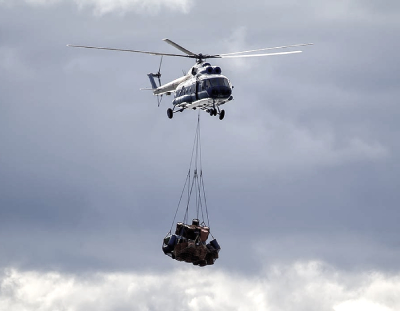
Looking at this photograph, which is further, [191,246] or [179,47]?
[179,47]

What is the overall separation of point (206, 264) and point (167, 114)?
23.6 metres

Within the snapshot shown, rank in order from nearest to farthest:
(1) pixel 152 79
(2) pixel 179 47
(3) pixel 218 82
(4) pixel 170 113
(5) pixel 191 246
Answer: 1. (5) pixel 191 246
2. (3) pixel 218 82
3. (2) pixel 179 47
4. (4) pixel 170 113
5. (1) pixel 152 79

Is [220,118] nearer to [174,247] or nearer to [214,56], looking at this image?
[214,56]

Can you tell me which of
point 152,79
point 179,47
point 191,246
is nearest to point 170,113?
point 179,47

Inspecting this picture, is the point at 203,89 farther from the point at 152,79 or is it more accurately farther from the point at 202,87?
the point at 152,79

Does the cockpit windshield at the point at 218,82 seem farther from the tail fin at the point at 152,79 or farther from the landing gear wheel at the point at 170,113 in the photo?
the tail fin at the point at 152,79

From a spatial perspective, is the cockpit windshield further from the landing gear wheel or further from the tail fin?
the tail fin

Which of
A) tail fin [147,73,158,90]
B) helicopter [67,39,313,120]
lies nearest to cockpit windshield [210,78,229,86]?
helicopter [67,39,313,120]

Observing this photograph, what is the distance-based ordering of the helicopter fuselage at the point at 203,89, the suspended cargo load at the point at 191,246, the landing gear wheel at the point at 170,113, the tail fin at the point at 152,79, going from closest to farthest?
the suspended cargo load at the point at 191,246, the helicopter fuselage at the point at 203,89, the landing gear wheel at the point at 170,113, the tail fin at the point at 152,79

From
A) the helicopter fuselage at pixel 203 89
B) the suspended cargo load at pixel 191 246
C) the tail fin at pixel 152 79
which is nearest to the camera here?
the suspended cargo load at pixel 191 246

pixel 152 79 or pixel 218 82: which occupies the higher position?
pixel 152 79

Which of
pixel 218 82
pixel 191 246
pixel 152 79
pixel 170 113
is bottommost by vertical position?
pixel 191 246

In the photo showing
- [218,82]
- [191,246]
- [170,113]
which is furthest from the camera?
[170,113]

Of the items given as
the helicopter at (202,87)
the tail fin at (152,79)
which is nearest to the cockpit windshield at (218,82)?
the helicopter at (202,87)
